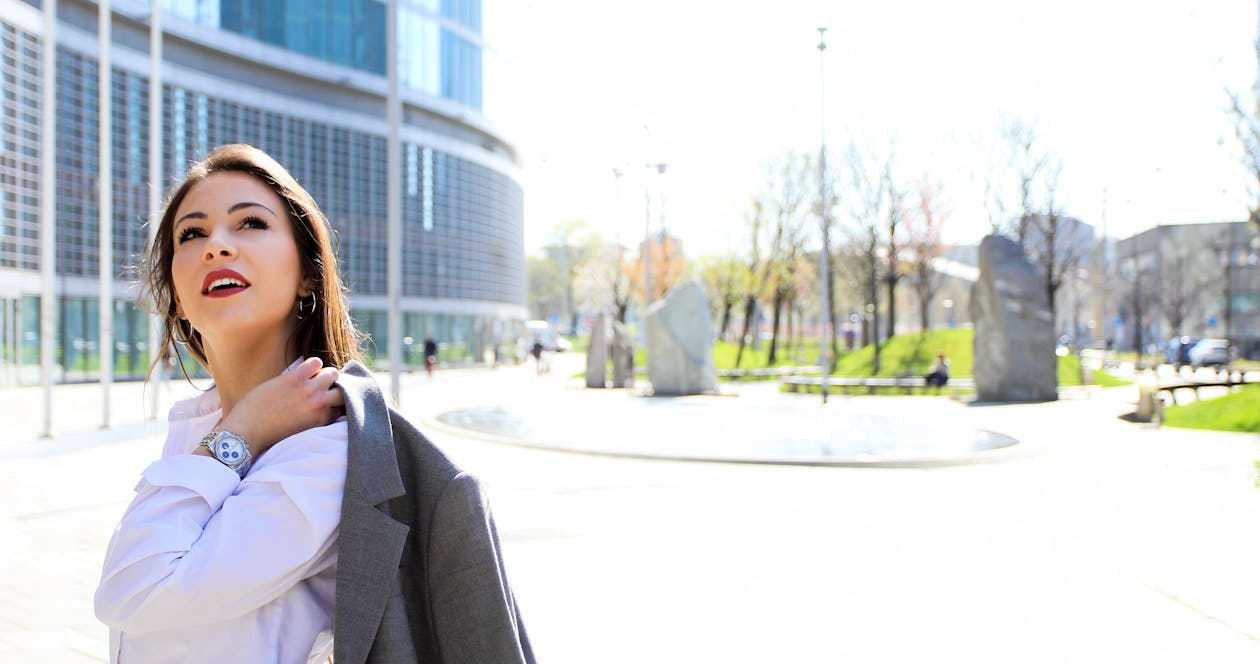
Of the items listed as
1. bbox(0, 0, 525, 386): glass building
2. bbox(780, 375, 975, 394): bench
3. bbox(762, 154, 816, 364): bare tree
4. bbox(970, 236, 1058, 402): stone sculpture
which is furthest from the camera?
bbox(762, 154, 816, 364): bare tree

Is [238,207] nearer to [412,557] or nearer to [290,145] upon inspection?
[412,557]

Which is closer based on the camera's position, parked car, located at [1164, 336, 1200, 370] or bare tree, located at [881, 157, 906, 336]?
bare tree, located at [881, 157, 906, 336]

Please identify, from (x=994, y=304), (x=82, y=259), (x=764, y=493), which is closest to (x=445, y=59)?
(x=82, y=259)

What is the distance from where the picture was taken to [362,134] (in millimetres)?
47719

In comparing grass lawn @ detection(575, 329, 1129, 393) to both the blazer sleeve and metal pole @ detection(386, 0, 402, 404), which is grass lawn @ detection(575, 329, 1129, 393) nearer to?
metal pole @ detection(386, 0, 402, 404)

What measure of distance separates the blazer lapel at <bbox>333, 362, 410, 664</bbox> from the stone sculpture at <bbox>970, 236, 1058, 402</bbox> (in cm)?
2481

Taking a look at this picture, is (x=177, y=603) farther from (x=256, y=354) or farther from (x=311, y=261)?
(x=311, y=261)

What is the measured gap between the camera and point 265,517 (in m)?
1.34

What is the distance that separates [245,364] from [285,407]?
0.25m

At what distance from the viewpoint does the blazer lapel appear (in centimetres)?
133

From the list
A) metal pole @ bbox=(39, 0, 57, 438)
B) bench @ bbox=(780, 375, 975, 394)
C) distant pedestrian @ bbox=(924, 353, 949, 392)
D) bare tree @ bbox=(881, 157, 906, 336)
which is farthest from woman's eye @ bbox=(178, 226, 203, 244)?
bare tree @ bbox=(881, 157, 906, 336)

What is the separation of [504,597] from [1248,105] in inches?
872

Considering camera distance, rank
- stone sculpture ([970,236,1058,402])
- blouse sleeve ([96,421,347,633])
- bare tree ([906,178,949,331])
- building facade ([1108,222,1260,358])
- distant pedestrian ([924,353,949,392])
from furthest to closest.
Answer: building facade ([1108,222,1260,358]), bare tree ([906,178,949,331]), distant pedestrian ([924,353,949,392]), stone sculpture ([970,236,1058,402]), blouse sleeve ([96,421,347,633])

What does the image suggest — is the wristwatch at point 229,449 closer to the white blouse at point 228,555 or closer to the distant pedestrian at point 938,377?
the white blouse at point 228,555
